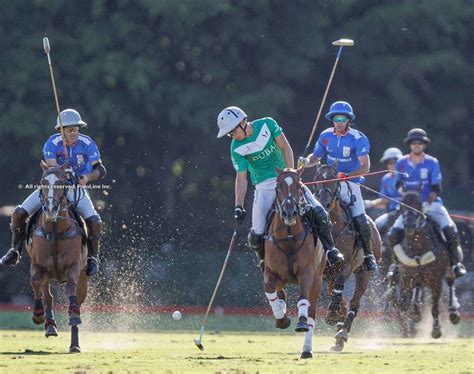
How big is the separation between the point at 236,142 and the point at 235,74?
12568mm

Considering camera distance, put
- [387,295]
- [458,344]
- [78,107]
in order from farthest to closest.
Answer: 1. [78,107]
2. [387,295]
3. [458,344]

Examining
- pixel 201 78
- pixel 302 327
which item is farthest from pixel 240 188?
pixel 201 78

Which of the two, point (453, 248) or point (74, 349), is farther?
point (453, 248)

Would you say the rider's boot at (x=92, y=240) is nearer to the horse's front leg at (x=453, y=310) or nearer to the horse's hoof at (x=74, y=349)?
the horse's hoof at (x=74, y=349)

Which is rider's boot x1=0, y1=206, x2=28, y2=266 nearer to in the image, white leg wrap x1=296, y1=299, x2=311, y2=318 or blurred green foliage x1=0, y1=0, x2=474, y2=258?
white leg wrap x1=296, y1=299, x2=311, y2=318

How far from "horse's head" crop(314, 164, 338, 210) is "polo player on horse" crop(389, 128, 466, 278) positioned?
340 centimetres

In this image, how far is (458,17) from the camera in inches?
1032

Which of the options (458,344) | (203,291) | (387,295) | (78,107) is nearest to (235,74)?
(78,107)

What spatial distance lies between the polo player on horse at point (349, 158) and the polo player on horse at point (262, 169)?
165 centimetres

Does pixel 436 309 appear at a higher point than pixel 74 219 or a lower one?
lower

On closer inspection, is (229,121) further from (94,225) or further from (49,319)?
(49,319)

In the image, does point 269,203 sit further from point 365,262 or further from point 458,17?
point 458,17

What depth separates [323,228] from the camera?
43.5 ft

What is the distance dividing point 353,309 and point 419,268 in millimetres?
3096
